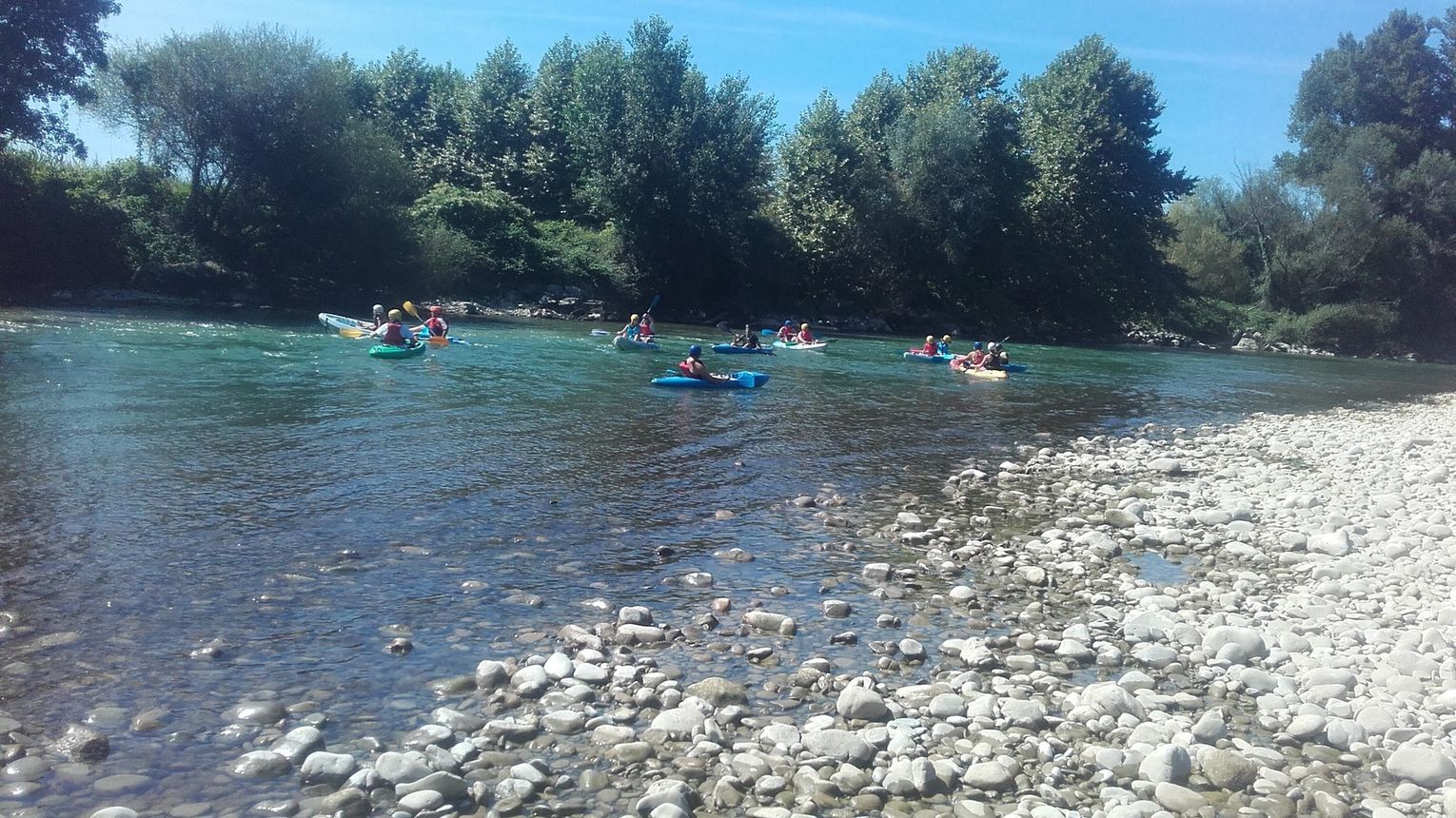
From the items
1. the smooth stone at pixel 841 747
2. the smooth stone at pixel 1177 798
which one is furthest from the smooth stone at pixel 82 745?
the smooth stone at pixel 1177 798

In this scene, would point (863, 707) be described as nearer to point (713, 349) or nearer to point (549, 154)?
point (713, 349)

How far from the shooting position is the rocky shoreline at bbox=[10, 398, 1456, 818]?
4.80m

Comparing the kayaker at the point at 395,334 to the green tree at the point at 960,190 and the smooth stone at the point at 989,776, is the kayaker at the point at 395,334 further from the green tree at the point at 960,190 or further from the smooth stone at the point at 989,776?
the green tree at the point at 960,190

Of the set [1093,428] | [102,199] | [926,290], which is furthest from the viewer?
[926,290]

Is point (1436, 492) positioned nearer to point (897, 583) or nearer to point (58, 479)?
point (897, 583)

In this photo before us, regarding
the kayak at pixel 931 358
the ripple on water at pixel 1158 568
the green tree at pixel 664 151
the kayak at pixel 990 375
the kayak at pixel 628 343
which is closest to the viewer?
the ripple on water at pixel 1158 568

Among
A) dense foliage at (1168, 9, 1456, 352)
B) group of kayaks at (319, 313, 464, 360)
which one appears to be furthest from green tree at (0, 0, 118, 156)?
dense foliage at (1168, 9, 1456, 352)

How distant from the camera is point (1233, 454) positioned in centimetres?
1554

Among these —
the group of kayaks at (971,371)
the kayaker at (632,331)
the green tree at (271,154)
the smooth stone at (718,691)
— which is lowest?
the smooth stone at (718,691)

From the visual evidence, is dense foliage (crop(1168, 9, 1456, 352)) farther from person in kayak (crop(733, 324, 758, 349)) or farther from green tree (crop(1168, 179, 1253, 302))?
person in kayak (crop(733, 324, 758, 349))

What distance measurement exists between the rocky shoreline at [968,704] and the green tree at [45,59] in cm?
3598

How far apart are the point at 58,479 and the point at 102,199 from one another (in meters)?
33.7

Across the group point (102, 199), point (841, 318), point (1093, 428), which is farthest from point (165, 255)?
point (1093, 428)

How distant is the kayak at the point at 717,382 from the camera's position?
71.6 feet
